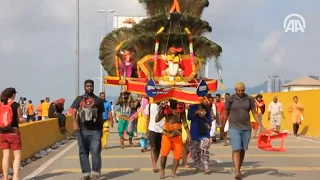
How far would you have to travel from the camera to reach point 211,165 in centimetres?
1262

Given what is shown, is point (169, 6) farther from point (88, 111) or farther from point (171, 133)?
point (88, 111)

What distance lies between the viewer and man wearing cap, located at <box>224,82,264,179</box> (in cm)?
1027

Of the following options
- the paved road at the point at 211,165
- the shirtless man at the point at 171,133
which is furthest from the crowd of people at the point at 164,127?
the paved road at the point at 211,165

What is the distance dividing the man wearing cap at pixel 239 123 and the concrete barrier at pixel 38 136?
16.3ft

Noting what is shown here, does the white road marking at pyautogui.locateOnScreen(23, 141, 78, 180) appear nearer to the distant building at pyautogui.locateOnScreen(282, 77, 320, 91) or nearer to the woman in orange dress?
the woman in orange dress

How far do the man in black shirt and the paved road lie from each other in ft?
2.58

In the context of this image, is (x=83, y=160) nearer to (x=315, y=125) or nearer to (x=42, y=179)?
(x=42, y=179)

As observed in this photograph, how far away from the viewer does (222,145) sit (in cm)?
1808

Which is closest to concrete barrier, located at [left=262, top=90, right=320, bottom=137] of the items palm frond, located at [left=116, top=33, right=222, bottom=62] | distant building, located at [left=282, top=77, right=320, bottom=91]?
palm frond, located at [left=116, top=33, right=222, bottom=62]

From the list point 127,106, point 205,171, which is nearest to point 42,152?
point 127,106

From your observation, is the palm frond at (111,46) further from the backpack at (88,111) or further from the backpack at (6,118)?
the backpack at (6,118)

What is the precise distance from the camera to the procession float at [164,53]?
40.9 feet

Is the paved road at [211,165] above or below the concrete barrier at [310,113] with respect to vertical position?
below

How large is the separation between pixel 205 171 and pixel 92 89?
2803mm
